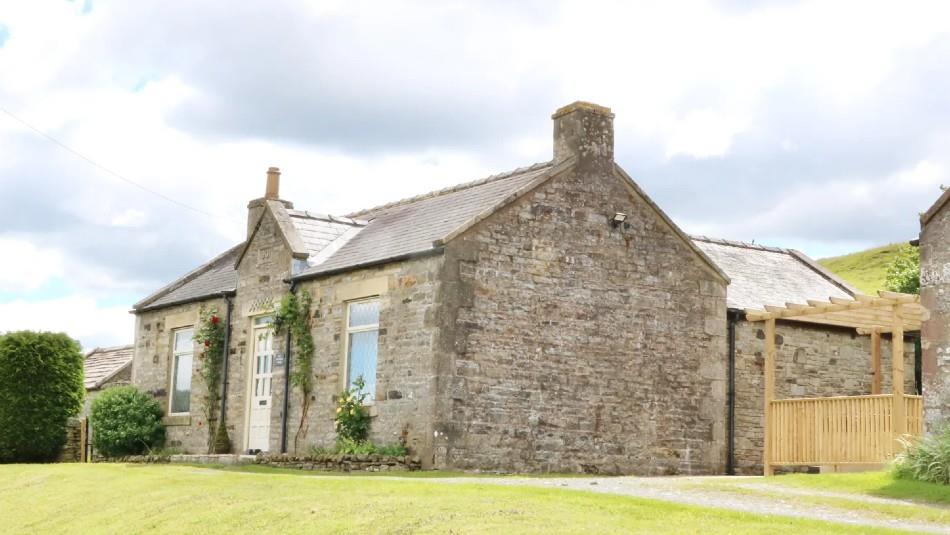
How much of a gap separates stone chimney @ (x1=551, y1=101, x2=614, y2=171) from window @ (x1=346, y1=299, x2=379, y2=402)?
15.5 ft

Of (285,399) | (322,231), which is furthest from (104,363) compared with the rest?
(285,399)

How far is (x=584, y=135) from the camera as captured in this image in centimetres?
2405

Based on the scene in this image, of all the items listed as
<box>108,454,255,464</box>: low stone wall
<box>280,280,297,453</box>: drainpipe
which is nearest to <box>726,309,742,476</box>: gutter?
<box>280,280,297,453</box>: drainpipe

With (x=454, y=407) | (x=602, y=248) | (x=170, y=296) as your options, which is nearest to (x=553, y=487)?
(x=454, y=407)

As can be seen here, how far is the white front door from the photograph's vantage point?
26328mm

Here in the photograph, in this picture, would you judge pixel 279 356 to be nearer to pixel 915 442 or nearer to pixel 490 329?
pixel 490 329

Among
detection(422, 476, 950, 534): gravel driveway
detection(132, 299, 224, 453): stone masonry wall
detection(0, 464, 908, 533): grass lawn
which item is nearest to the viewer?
detection(0, 464, 908, 533): grass lawn

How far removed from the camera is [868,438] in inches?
791

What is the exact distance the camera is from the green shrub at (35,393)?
27938 millimetres

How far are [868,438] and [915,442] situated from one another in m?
1.44

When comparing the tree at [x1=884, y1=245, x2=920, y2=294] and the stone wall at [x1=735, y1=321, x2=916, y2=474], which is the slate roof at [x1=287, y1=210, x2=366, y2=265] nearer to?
the stone wall at [x1=735, y1=321, x2=916, y2=474]

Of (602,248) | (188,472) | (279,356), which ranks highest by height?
(602,248)

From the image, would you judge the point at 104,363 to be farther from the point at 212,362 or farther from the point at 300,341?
the point at 300,341

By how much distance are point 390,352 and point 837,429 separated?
7984 millimetres
